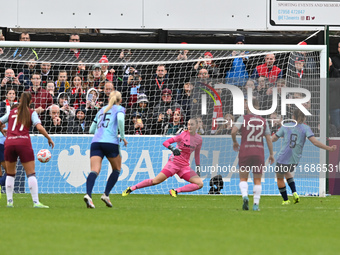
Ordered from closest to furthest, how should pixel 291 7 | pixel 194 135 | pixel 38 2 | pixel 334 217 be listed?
pixel 334 217, pixel 194 135, pixel 291 7, pixel 38 2

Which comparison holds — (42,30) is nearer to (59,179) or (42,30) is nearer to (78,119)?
(78,119)

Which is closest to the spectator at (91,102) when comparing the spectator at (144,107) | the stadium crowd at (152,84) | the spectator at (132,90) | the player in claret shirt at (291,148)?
the stadium crowd at (152,84)

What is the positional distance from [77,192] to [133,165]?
1.54m

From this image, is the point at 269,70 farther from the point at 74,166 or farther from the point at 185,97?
the point at 74,166

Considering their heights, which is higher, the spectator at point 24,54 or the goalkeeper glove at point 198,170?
the spectator at point 24,54

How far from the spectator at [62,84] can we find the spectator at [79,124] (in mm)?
679

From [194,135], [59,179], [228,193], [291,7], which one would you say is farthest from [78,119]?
[291,7]

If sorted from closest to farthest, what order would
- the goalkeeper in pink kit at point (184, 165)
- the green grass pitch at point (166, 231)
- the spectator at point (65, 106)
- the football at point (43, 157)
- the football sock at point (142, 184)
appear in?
the green grass pitch at point (166, 231)
the football at point (43, 157)
the football sock at point (142, 184)
the goalkeeper in pink kit at point (184, 165)
the spectator at point (65, 106)

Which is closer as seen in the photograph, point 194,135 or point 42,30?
point 194,135

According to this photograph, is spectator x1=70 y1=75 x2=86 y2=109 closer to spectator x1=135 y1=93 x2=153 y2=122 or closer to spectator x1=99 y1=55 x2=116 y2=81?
spectator x1=99 y1=55 x2=116 y2=81

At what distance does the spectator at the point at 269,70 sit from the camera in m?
17.3

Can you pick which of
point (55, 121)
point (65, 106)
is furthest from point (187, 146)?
point (55, 121)

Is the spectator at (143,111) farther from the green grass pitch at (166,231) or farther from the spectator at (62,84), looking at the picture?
the green grass pitch at (166,231)

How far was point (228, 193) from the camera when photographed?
16.9 m
